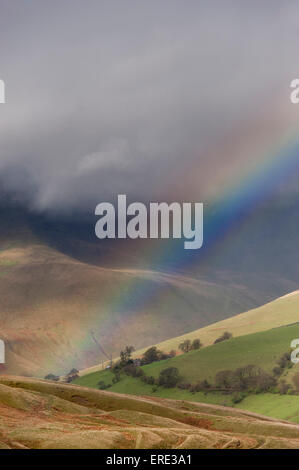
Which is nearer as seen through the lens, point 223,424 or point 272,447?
point 272,447

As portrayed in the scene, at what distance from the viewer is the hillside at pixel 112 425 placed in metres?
83.4

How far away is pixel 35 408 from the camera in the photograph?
10850cm

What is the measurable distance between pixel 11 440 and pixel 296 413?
471 feet

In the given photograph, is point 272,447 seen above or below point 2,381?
below

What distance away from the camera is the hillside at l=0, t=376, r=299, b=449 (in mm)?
83438

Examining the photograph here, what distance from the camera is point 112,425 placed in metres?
102

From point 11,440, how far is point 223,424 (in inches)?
2119

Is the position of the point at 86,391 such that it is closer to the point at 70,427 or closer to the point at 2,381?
the point at 2,381
